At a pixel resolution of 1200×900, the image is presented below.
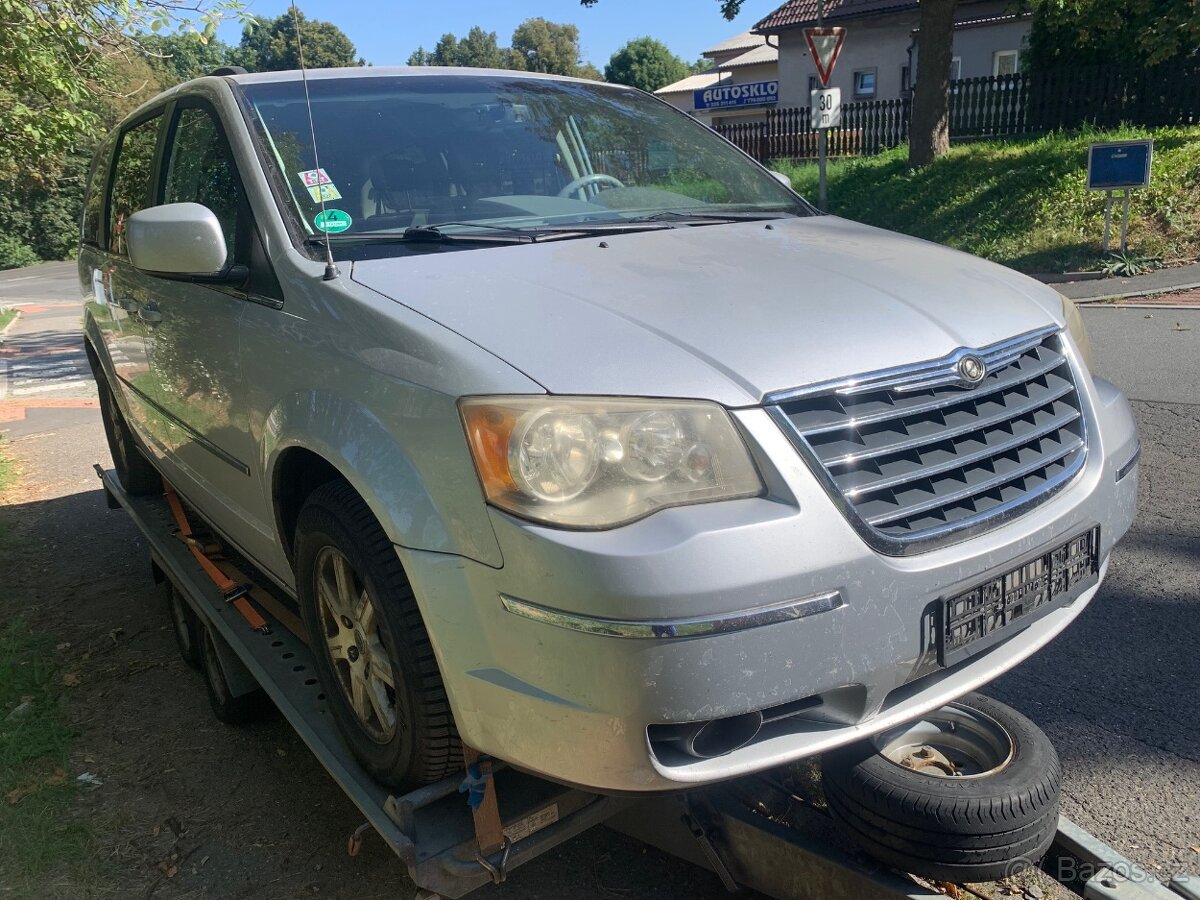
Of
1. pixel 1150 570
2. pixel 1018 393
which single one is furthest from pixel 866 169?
pixel 1018 393

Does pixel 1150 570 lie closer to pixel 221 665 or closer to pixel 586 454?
pixel 586 454

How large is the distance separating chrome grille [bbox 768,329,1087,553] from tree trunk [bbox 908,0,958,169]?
1478cm

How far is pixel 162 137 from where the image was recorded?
380cm

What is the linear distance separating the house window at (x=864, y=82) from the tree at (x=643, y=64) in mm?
57638

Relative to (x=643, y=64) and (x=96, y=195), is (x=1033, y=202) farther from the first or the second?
(x=643, y=64)

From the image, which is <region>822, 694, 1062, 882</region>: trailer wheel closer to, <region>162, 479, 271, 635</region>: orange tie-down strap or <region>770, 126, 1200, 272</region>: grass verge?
<region>162, 479, 271, 635</region>: orange tie-down strap

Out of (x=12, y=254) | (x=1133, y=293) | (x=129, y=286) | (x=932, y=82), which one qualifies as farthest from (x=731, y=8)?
(x=12, y=254)

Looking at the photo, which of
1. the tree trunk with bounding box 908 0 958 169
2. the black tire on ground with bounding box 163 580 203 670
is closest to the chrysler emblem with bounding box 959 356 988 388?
the black tire on ground with bounding box 163 580 203 670

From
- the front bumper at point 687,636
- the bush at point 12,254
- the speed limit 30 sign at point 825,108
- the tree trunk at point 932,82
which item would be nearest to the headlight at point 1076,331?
the front bumper at point 687,636

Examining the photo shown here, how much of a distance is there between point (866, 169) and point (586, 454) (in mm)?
16759

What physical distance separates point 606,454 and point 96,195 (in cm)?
435

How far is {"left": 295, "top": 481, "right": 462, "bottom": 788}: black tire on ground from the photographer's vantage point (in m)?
2.10

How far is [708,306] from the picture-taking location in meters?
2.19

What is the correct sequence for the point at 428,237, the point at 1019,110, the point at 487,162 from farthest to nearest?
the point at 1019,110 < the point at 487,162 < the point at 428,237
